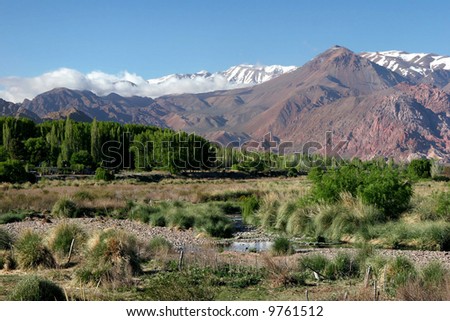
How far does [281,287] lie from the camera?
1377 centimetres

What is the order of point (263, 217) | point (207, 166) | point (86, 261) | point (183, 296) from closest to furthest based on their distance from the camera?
point (183, 296)
point (86, 261)
point (263, 217)
point (207, 166)

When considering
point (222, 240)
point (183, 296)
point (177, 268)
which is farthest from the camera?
point (222, 240)

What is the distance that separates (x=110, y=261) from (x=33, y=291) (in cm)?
354

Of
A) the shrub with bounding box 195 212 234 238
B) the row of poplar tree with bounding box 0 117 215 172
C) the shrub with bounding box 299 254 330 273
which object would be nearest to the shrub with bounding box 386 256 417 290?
the shrub with bounding box 299 254 330 273

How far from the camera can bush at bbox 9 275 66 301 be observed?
1079 cm

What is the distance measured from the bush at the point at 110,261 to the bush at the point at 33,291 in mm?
2201

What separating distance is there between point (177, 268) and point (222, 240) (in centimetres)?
954

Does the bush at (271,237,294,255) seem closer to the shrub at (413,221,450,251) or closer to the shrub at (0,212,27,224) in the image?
the shrub at (413,221,450,251)

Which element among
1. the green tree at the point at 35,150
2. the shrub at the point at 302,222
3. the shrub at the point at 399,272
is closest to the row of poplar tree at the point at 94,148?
the green tree at the point at 35,150

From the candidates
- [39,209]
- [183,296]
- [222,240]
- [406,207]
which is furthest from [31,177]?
[183,296]

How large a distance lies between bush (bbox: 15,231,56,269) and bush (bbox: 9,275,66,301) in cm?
488

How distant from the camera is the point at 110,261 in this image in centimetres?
1427

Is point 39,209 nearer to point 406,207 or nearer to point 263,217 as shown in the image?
point 263,217

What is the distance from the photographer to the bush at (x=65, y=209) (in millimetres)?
32781
